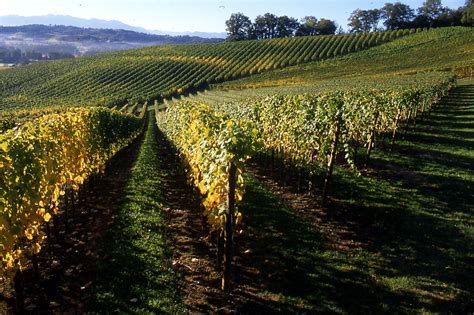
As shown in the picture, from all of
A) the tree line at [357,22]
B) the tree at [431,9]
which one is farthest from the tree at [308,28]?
the tree at [431,9]

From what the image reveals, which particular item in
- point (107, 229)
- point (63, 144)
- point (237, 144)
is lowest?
point (107, 229)

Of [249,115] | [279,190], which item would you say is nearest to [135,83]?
[249,115]

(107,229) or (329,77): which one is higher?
(329,77)

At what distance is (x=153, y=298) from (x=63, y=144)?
7.02 m

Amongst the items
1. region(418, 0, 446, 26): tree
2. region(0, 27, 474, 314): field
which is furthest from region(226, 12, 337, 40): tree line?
region(0, 27, 474, 314): field

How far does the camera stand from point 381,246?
12.0 m

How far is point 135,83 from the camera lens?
97.4 meters

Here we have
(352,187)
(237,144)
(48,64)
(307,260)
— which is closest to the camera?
(237,144)

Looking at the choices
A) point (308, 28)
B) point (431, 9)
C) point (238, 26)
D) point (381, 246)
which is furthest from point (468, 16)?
point (381, 246)

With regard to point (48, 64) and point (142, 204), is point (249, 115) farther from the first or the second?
point (48, 64)

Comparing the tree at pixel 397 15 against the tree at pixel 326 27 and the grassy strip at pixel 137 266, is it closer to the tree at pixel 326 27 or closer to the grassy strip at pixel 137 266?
the tree at pixel 326 27

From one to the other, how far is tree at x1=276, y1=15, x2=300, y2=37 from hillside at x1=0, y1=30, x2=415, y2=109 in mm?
42088

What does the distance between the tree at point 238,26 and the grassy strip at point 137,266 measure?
5873 inches

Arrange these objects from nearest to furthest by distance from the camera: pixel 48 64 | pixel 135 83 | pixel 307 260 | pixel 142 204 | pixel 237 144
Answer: pixel 237 144 < pixel 307 260 < pixel 142 204 < pixel 135 83 < pixel 48 64
